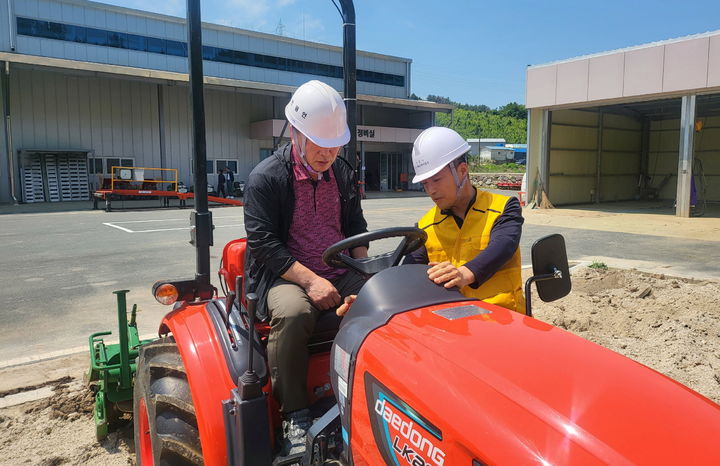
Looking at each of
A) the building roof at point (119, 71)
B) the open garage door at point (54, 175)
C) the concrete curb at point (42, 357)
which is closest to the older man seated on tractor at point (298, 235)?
the concrete curb at point (42, 357)

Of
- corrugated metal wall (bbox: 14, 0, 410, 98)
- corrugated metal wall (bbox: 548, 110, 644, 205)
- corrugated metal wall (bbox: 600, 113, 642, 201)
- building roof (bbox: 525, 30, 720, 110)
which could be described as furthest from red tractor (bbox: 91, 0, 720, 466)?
corrugated metal wall (bbox: 14, 0, 410, 98)

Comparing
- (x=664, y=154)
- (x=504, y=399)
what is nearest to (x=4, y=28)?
(x=504, y=399)

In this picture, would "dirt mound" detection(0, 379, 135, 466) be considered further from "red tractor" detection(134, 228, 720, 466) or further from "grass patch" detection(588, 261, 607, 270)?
"grass patch" detection(588, 261, 607, 270)

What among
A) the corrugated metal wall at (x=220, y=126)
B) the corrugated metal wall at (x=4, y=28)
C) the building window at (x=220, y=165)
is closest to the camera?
the corrugated metal wall at (x=4, y=28)

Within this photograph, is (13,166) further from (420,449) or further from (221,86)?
(420,449)

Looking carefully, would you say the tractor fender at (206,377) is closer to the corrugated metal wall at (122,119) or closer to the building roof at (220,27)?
the corrugated metal wall at (122,119)

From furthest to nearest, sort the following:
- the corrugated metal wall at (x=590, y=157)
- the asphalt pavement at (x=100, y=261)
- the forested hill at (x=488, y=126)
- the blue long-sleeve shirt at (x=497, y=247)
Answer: the forested hill at (x=488, y=126)
the corrugated metal wall at (x=590, y=157)
the asphalt pavement at (x=100, y=261)
the blue long-sleeve shirt at (x=497, y=247)

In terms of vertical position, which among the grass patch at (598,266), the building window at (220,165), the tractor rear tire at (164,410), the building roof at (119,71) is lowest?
the grass patch at (598,266)

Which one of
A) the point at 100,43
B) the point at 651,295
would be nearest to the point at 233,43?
the point at 100,43

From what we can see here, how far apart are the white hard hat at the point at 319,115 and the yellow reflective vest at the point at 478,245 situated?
2.12 ft

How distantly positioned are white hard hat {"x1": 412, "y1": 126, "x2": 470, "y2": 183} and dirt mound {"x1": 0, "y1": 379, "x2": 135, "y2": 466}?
2.17m

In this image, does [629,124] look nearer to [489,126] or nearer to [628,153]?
[628,153]

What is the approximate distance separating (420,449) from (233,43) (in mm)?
31847

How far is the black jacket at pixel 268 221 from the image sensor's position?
7.09 feet
